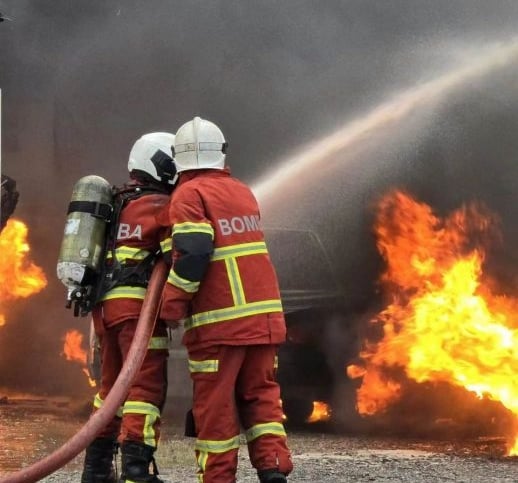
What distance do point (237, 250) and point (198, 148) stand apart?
0.50 m

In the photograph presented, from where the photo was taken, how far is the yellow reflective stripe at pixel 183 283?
402cm

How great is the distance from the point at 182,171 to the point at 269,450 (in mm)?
1274

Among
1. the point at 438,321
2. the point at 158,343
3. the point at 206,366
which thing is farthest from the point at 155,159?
the point at 438,321

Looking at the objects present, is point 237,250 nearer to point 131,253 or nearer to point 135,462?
point 131,253

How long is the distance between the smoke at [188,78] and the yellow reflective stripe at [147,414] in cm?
607

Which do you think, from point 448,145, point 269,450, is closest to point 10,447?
point 269,450

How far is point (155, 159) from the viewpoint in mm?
4680

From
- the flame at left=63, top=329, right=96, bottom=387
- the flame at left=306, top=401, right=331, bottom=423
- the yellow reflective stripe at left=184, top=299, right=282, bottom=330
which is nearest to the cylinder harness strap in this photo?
the yellow reflective stripe at left=184, top=299, right=282, bottom=330

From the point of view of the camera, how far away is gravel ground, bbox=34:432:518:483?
526 cm

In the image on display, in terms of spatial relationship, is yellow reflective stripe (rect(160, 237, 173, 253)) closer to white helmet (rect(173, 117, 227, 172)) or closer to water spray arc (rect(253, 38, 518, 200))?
white helmet (rect(173, 117, 227, 172))

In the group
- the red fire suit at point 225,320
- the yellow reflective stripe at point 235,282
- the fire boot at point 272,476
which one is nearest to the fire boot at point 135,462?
the red fire suit at point 225,320

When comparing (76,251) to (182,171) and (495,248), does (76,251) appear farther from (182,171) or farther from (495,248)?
(495,248)

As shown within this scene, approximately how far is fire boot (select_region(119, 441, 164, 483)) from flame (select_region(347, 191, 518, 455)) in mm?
2756

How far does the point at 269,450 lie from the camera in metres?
4.09
